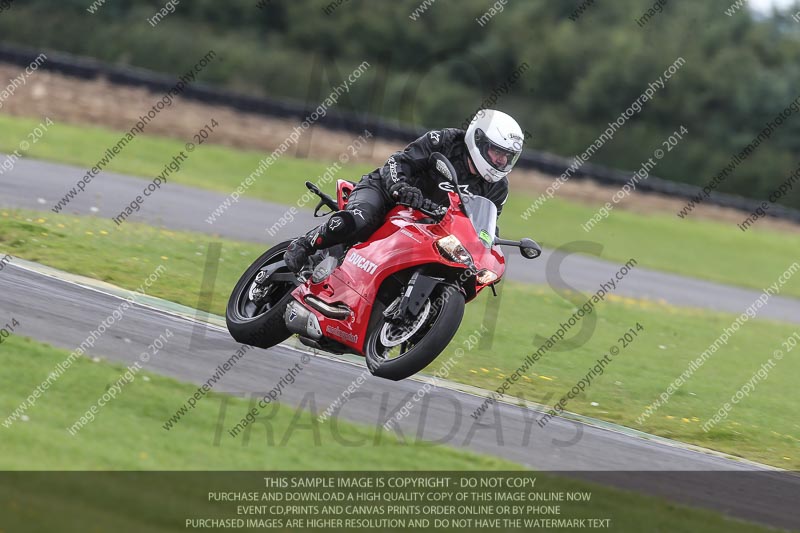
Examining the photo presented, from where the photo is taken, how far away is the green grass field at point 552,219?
2536 centimetres

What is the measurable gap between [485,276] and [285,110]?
74.1ft

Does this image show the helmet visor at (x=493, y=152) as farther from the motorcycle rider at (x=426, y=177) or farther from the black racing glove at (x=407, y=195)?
the black racing glove at (x=407, y=195)

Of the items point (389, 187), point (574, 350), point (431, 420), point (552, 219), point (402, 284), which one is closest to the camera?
point (431, 420)

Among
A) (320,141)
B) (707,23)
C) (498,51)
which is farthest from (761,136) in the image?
(320,141)

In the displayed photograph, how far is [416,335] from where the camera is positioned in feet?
28.5

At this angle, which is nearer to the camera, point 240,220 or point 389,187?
point 389,187

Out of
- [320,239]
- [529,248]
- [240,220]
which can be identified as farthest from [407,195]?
[240,220]

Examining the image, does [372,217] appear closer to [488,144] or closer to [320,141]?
[488,144]

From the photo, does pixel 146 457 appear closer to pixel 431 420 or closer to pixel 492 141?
pixel 431 420

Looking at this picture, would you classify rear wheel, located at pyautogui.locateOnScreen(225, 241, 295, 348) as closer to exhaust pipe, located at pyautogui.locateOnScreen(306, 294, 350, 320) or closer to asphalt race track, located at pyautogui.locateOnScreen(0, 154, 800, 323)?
exhaust pipe, located at pyautogui.locateOnScreen(306, 294, 350, 320)

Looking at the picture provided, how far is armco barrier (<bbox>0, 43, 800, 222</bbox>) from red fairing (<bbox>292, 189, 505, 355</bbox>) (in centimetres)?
2138

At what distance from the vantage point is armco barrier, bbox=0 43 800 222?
28812 millimetres

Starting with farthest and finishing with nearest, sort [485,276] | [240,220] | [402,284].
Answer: [240,220]
[402,284]
[485,276]

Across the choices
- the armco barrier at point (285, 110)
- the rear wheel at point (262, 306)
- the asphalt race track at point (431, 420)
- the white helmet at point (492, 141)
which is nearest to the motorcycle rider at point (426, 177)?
the white helmet at point (492, 141)
